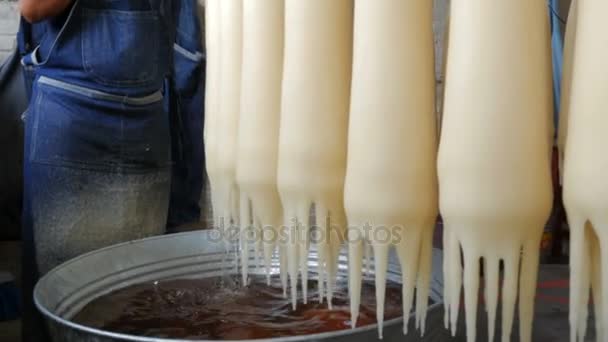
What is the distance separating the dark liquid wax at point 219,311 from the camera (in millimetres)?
735

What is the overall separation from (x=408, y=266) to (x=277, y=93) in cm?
15

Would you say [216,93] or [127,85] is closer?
[216,93]

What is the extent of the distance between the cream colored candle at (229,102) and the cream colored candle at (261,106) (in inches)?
1.4

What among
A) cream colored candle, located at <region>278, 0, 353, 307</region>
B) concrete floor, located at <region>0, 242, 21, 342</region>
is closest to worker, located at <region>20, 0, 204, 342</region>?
cream colored candle, located at <region>278, 0, 353, 307</region>

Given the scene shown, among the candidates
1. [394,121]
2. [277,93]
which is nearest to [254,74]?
[277,93]

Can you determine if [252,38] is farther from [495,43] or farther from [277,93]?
[495,43]

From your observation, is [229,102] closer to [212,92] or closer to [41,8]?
[212,92]

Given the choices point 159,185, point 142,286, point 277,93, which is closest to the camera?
point 277,93

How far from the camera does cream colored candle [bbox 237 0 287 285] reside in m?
0.46

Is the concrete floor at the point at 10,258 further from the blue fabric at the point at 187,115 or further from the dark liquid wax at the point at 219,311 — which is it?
the dark liquid wax at the point at 219,311

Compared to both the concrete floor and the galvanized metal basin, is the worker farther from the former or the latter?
the concrete floor

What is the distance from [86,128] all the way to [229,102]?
2.64 ft

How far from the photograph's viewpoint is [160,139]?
54.1 inches

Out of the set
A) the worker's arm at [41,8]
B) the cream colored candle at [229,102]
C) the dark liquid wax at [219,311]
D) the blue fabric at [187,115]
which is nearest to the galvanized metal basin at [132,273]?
the dark liquid wax at [219,311]
